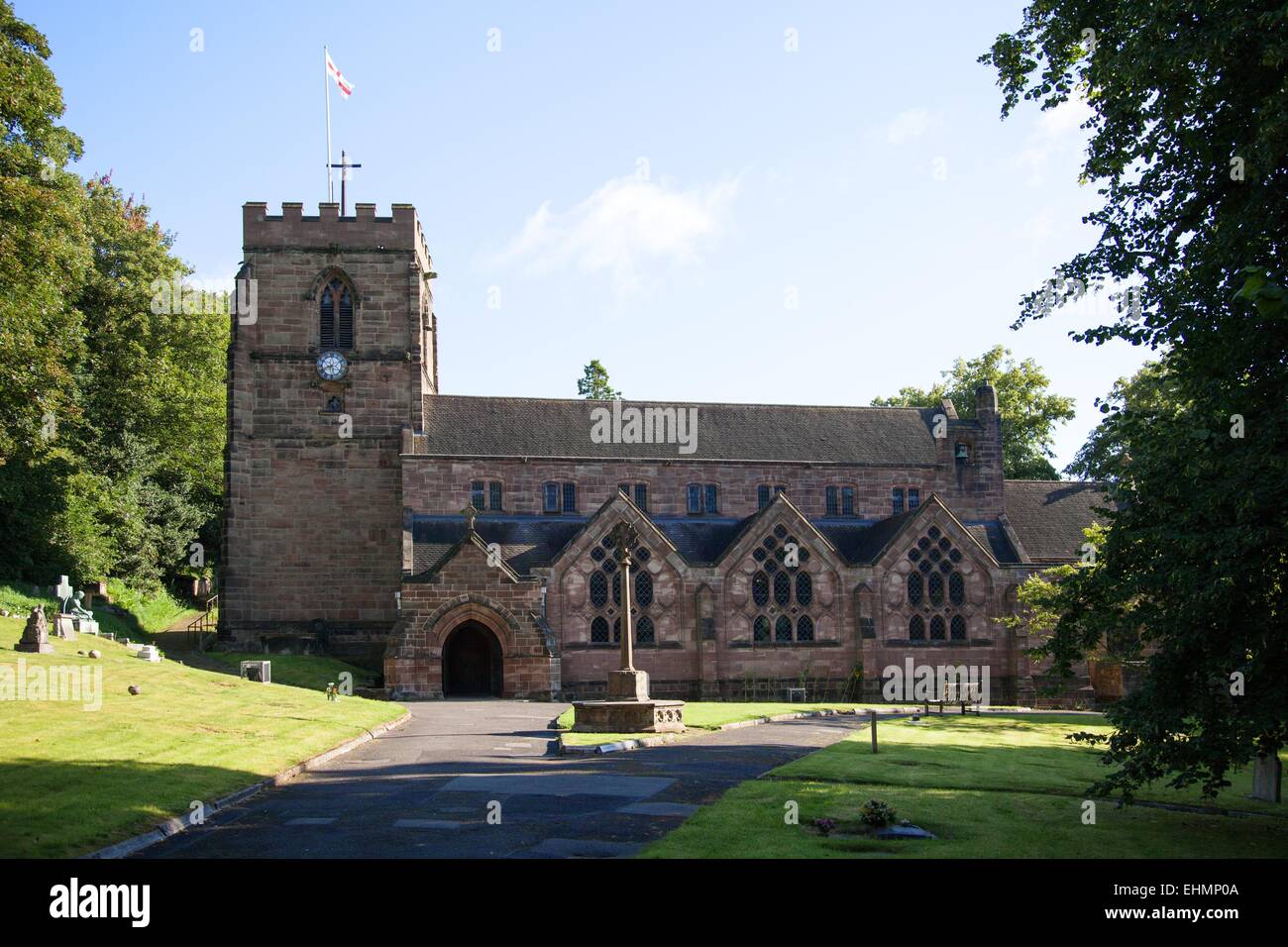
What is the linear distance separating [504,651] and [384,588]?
25.0ft

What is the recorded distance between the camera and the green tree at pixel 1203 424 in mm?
14391

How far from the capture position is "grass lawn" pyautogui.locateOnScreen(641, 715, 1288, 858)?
1365cm

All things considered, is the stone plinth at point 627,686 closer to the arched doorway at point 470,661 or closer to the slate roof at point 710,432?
the arched doorway at point 470,661

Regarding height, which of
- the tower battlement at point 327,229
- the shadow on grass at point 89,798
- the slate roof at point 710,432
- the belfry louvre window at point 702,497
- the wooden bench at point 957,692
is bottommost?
the wooden bench at point 957,692

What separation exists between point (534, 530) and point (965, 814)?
33157mm

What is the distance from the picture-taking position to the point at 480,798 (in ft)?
57.0

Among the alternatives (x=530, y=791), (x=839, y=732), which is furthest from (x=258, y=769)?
(x=839, y=732)

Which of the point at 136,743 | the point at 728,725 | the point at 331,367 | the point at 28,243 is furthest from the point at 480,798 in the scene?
the point at 331,367

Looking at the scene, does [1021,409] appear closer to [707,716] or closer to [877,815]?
[707,716]

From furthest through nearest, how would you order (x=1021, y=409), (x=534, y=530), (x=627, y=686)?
(x=1021, y=409)
(x=534, y=530)
(x=627, y=686)

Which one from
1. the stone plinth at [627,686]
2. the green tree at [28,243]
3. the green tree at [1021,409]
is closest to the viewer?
the stone plinth at [627,686]

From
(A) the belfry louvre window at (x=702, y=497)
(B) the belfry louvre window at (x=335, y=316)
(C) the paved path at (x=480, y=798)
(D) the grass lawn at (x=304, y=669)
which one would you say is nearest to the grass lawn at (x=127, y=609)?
(D) the grass lawn at (x=304, y=669)

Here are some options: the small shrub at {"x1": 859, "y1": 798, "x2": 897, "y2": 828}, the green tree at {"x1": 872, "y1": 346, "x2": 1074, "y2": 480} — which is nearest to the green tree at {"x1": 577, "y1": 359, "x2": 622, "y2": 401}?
the green tree at {"x1": 872, "y1": 346, "x2": 1074, "y2": 480}

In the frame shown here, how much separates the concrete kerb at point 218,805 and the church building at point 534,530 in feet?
61.6
